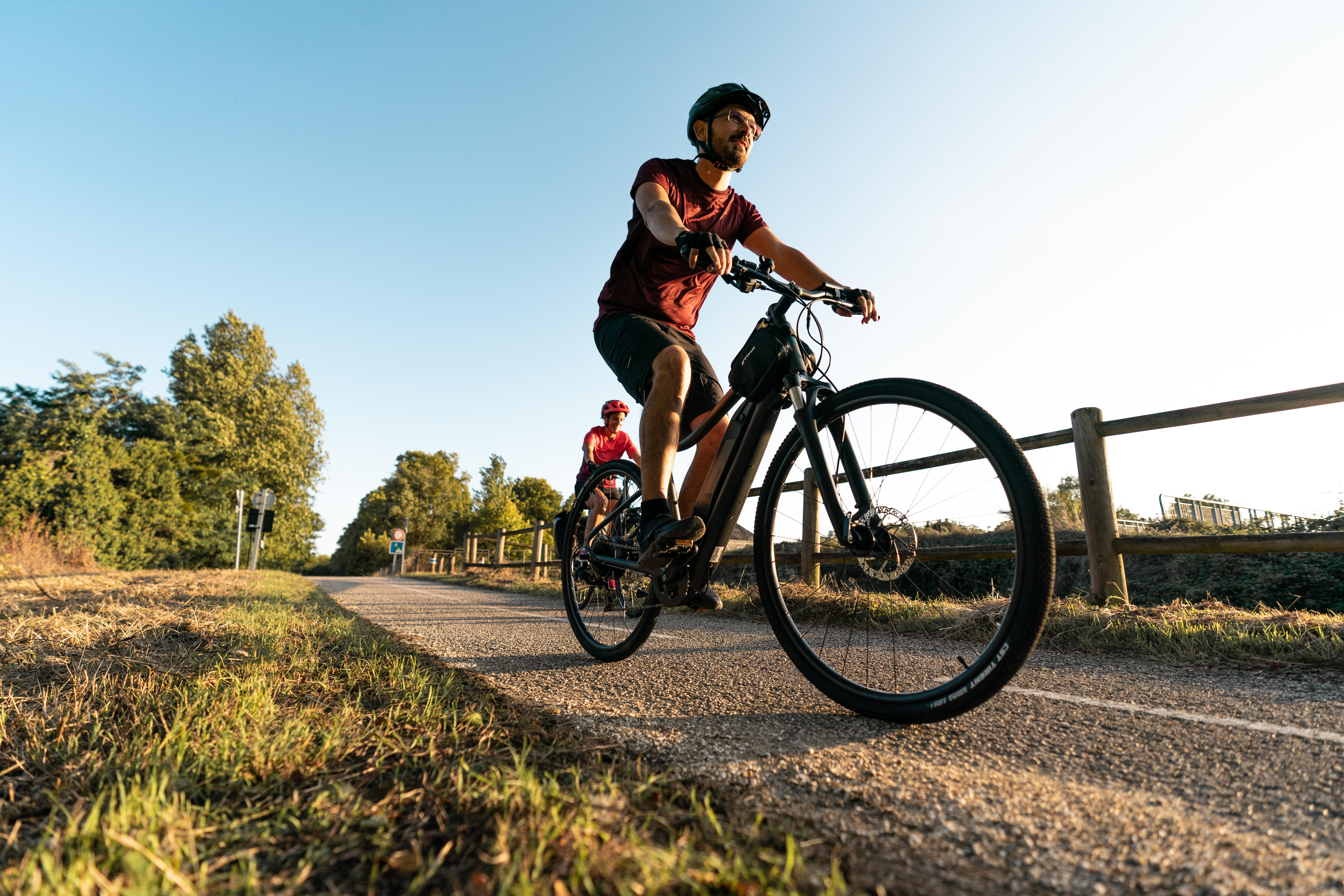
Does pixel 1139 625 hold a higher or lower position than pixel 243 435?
lower

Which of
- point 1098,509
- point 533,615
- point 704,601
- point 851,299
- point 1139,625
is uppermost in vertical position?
point 851,299

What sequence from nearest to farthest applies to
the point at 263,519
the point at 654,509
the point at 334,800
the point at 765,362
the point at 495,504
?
1. the point at 334,800
2. the point at 765,362
3. the point at 654,509
4. the point at 263,519
5. the point at 495,504

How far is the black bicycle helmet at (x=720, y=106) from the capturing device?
2701mm

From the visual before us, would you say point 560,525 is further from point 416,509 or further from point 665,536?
point 416,509

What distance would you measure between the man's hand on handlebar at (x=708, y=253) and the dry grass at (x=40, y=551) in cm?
1366

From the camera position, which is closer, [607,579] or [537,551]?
[607,579]

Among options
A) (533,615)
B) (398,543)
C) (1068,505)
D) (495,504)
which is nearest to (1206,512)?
(1068,505)

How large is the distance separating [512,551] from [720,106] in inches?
639

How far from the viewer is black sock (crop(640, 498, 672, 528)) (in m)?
2.49

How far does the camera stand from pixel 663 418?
254 centimetres

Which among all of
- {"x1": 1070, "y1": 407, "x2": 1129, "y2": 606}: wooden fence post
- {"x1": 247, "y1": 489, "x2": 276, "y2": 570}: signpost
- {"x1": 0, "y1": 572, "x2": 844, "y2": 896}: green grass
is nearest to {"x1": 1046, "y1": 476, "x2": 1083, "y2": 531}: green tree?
Answer: {"x1": 1070, "y1": 407, "x2": 1129, "y2": 606}: wooden fence post

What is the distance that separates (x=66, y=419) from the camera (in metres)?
23.0

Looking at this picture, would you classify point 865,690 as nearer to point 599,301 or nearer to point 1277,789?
point 1277,789

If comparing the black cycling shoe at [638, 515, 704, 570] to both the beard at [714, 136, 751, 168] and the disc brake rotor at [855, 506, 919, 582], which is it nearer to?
the disc brake rotor at [855, 506, 919, 582]
